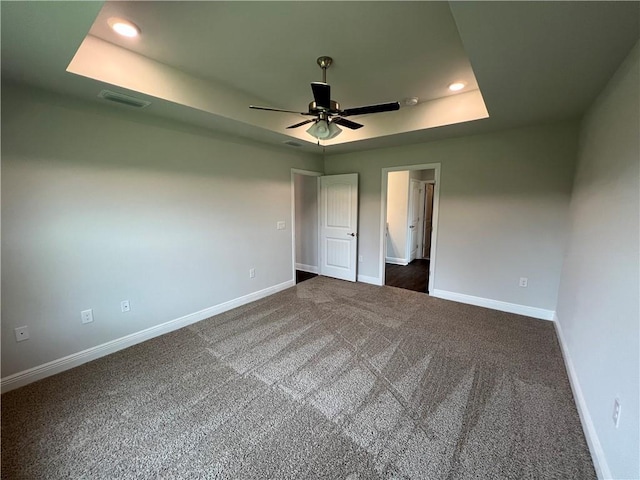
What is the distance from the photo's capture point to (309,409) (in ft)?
6.13

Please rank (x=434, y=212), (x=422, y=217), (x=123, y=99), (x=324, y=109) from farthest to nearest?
(x=422, y=217), (x=434, y=212), (x=123, y=99), (x=324, y=109)

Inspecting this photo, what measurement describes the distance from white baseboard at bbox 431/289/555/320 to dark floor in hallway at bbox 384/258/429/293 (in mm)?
402

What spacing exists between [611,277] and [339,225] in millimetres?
3634

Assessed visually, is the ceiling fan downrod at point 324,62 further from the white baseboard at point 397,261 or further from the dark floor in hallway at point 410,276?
the white baseboard at point 397,261

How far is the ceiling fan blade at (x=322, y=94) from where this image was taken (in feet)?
6.01

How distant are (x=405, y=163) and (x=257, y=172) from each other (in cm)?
228

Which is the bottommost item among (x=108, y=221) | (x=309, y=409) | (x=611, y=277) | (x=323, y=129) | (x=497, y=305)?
(x=309, y=409)

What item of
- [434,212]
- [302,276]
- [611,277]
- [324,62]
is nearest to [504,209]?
[434,212]

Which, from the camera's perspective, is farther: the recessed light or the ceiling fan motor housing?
the ceiling fan motor housing

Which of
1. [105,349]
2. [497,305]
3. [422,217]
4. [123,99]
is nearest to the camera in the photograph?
[123,99]

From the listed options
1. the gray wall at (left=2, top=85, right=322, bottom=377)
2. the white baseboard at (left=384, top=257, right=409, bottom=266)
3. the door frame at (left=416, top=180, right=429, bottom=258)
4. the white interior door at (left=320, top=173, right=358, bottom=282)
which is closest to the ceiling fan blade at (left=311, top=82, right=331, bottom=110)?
the gray wall at (left=2, top=85, right=322, bottom=377)

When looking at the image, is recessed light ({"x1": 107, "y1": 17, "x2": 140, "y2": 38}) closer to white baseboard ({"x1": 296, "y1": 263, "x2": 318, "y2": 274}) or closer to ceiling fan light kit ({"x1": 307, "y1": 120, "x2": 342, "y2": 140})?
ceiling fan light kit ({"x1": 307, "y1": 120, "x2": 342, "y2": 140})

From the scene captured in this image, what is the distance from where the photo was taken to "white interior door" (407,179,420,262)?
591cm

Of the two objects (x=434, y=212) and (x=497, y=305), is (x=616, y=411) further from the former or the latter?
(x=434, y=212)
